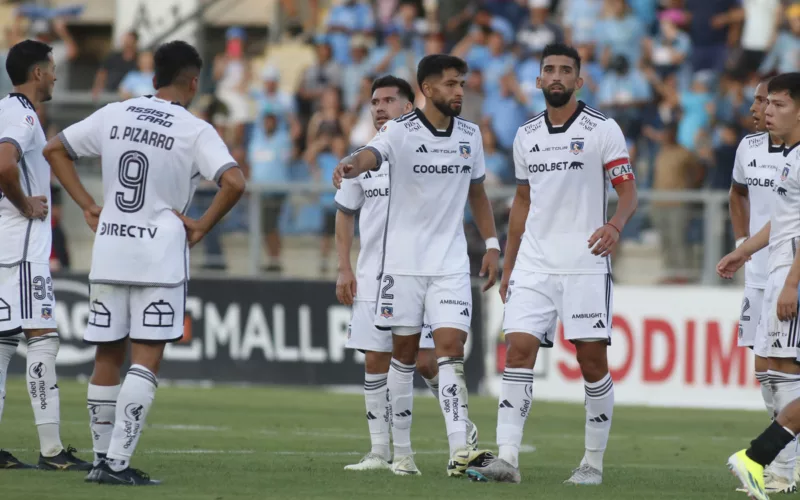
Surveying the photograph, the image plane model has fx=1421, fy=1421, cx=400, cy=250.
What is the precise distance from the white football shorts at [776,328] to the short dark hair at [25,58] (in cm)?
496

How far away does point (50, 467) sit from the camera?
9211 millimetres

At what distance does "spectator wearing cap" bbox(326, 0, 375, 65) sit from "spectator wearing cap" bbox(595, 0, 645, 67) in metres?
3.84

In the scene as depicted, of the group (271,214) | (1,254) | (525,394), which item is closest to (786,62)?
(271,214)

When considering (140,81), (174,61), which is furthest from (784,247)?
(140,81)

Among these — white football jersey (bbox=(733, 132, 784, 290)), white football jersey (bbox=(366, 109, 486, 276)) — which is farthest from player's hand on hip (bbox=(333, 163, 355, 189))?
white football jersey (bbox=(733, 132, 784, 290))

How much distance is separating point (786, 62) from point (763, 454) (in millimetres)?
12620

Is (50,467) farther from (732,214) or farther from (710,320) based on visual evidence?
(710,320)

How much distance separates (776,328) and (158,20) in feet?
60.3

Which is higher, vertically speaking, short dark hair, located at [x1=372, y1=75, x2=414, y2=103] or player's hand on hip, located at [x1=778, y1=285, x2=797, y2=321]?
short dark hair, located at [x1=372, y1=75, x2=414, y2=103]

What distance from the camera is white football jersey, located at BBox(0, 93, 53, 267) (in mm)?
9289

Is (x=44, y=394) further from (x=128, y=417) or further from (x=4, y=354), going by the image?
(x=128, y=417)

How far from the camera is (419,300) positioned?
31.2 ft

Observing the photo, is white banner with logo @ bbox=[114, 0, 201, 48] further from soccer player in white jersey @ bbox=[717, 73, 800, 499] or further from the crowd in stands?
soccer player in white jersey @ bbox=[717, 73, 800, 499]

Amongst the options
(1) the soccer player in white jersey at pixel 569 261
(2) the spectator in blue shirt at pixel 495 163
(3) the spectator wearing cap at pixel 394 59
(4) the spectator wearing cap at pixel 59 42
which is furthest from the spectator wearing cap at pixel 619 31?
(1) the soccer player in white jersey at pixel 569 261
